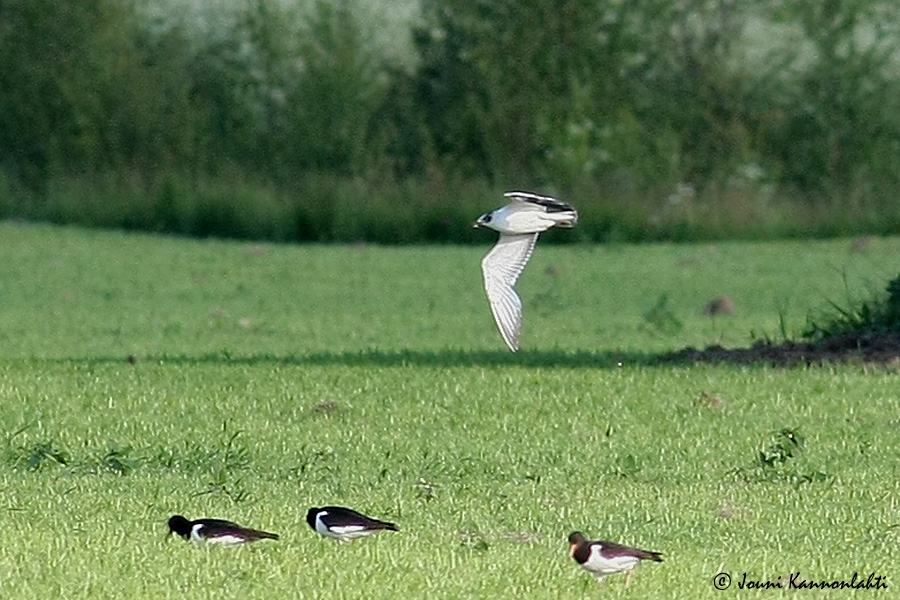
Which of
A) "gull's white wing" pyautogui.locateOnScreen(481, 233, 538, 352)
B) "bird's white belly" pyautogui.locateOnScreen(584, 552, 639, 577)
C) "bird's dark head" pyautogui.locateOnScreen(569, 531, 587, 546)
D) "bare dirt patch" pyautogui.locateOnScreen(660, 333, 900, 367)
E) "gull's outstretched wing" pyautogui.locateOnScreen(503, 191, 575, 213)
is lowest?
"bare dirt patch" pyautogui.locateOnScreen(660, 333, 900, 367)

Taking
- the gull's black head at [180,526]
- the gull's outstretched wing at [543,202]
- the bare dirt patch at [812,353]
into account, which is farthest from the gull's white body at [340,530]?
the bare dirt patch at [812,353]

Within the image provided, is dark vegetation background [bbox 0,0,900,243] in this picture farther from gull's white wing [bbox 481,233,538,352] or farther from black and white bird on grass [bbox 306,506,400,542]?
black and white bird on grass [bbox 306,506,400,542]

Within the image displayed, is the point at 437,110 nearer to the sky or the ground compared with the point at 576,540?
nearer to the sky

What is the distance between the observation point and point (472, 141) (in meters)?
34.7

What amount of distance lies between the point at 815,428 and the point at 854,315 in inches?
167

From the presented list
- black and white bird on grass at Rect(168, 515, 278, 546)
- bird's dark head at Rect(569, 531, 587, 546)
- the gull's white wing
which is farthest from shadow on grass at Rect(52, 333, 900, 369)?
bird's dark head at Rect(569, 531, 587, 546)

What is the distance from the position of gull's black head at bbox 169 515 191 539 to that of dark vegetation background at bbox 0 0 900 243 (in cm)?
2427

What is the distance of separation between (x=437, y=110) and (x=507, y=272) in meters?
26.8

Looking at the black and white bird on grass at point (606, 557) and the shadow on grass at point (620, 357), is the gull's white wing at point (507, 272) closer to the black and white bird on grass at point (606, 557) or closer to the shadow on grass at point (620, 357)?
the black and white bird on grass at point (606, 557)

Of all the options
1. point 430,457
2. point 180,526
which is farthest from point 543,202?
point 180,526

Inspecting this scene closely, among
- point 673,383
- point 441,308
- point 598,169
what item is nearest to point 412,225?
point 598,169

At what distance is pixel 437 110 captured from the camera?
35188 millimetres

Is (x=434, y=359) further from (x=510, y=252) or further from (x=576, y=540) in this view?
(x=576, y=540)

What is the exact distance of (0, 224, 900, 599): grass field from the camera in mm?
6289
